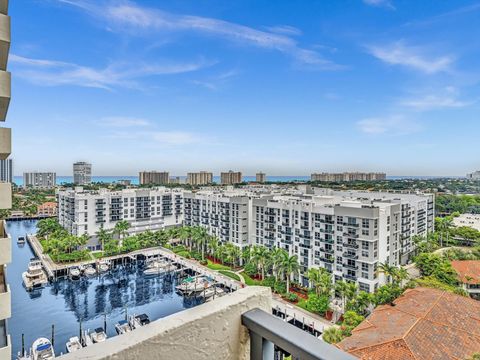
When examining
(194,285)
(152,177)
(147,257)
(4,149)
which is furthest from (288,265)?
(152,177)

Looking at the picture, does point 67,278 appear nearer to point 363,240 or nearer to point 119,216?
point 119,216

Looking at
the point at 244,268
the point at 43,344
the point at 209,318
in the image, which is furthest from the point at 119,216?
the point at 209,318

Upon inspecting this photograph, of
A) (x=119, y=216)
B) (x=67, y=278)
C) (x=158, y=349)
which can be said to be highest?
(x=158, y=349)

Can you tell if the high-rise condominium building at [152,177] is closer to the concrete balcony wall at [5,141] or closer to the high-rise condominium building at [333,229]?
the high-rise condominium building at [333,229]

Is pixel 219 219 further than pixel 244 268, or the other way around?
pixel 219 219

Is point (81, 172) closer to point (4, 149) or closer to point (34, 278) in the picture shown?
point (34, 278)

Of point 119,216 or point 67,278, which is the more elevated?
Answer: point 119,216
